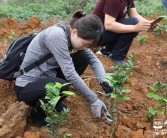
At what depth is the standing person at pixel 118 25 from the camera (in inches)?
160

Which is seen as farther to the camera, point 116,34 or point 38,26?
point 38,26

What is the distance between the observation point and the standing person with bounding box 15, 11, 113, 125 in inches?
109

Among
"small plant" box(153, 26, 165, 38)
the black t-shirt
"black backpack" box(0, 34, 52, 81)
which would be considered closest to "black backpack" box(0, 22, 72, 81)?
"black backpack" box(0, 34, 52, 81)

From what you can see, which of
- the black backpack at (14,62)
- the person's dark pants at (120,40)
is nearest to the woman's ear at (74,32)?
the black backpack at (14,62)

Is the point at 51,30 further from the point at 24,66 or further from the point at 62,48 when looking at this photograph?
the point at 24,66

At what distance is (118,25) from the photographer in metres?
4.14

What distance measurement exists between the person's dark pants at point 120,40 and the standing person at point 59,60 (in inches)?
50.8

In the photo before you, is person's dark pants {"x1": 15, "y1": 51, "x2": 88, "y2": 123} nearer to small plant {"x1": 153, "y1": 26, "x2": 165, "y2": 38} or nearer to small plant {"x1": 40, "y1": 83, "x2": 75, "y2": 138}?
small plant {"x1": 40, "y1": 83, "x2": 75, "y2": 138}

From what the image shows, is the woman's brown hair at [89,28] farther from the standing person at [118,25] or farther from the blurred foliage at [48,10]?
the blurred foliage at [48,10]

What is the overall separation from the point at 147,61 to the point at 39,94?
2275 millimetres

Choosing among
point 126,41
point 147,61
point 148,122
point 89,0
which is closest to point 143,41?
point 147,61

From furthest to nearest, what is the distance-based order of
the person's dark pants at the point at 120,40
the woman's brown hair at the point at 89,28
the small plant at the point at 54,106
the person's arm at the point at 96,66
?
the person's dark pants at the point at 120,40
the person's arm at the point at 96,66
the woman's brown hair at the point at 89,28
the small plant at the point at 54,106

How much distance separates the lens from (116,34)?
14.7 feet

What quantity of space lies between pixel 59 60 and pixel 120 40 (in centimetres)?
181
